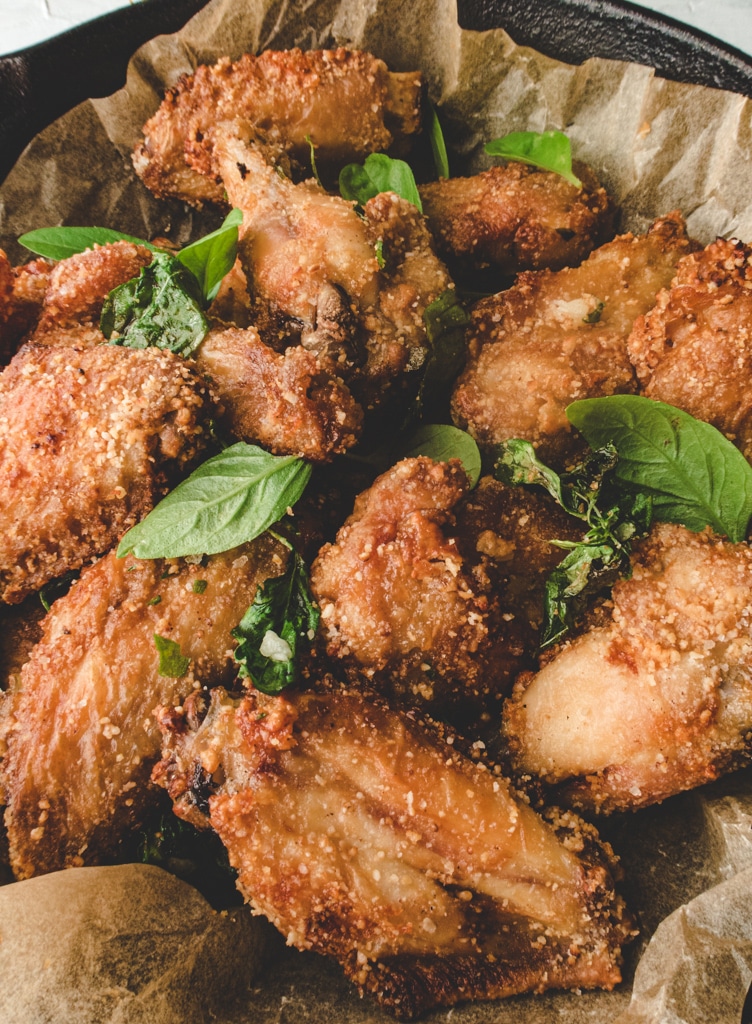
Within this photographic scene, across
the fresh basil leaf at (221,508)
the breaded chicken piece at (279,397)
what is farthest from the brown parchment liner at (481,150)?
the fresh basil leaf at (221,508)

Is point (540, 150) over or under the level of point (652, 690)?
over

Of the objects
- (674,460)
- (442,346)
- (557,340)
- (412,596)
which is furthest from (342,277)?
(674,460)

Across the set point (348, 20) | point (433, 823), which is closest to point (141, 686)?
point (433, 823)

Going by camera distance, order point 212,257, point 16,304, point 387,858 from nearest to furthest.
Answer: point 387,858 < point 212,257 < point 16,304

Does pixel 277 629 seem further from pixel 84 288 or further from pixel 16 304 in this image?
pixel 16 304

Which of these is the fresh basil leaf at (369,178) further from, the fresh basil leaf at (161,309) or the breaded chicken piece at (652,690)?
the breaded chicken piece at (652,690)

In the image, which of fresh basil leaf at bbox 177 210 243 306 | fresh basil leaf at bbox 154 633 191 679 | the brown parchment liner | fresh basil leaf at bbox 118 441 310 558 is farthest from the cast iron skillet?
fresh basil leaf at bbox 154 633 191 679

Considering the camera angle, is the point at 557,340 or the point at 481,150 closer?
the point at 557,340
